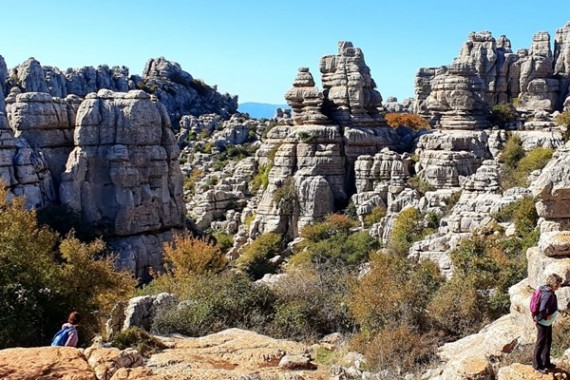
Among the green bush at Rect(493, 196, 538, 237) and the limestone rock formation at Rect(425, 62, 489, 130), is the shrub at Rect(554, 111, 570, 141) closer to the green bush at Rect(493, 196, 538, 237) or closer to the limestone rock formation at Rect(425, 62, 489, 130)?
the limestone rock formation at Rect(425, 62, 489, 130)

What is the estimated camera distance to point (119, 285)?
14992 mm

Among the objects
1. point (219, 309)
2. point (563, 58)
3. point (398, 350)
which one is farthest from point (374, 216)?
point (563, 58)

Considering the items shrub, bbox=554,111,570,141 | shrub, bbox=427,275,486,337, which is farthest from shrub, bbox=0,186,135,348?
shrub, bbox=554,111,570,141

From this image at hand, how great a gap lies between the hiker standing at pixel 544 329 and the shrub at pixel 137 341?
20.2ft

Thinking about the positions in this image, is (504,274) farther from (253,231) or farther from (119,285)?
(253,231)

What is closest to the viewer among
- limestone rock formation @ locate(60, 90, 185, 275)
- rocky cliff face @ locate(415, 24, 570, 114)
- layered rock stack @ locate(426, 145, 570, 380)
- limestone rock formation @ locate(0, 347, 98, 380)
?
limestone rock formation @ locate(0, 347, 98, 380)

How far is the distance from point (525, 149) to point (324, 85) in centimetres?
1019

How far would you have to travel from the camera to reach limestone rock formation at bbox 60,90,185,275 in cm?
2478

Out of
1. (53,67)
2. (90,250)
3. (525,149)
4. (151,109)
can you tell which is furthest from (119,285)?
(53,67)

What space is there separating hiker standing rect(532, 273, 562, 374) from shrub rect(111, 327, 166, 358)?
617 centimetres

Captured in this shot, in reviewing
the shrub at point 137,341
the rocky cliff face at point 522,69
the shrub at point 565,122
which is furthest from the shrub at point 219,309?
the rocky cliff face at point 522,69

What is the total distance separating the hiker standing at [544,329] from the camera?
695cm

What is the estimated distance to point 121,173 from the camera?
978 inches

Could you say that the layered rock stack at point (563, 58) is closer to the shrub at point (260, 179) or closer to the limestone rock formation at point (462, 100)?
the limestone rock formation at point (462, 100)
